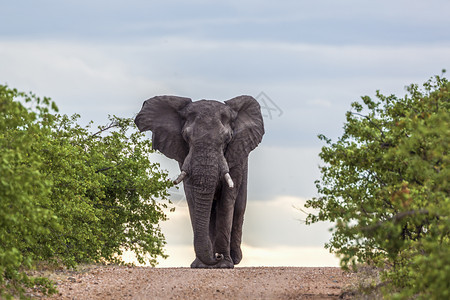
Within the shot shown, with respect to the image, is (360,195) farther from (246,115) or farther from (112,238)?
(112,238)

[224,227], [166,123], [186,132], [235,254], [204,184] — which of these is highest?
[166,123]


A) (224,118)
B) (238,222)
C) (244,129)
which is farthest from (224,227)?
(224,118)

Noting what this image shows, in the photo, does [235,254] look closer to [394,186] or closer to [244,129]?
[244,129]

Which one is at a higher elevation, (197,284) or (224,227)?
(224,227)

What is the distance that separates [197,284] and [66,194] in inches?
176

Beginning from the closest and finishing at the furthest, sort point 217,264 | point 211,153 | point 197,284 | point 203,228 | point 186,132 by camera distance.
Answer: point 197,284 < point 211,153 < point 203,228 < point 186,132 < point 217,264

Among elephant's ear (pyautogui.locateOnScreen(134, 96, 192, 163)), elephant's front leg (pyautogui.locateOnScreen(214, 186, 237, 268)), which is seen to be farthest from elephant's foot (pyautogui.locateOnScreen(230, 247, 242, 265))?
elephant's ear (pyautogui.locateOnScreen(134, 96, 192, 163))

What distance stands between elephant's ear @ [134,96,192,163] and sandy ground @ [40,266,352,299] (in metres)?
4.58

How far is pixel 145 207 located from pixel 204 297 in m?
11.5

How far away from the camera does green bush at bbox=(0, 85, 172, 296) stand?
547 inches

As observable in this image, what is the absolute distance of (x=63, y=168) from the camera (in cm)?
1981

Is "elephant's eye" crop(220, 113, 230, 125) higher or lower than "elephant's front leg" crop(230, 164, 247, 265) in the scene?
higher

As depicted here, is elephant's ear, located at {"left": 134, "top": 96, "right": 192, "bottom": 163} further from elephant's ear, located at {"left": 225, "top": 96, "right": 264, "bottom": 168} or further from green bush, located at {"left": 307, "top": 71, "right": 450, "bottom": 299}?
green bush, located at {"left": 307, "top": 71, "right": 450, "bottom": 299}

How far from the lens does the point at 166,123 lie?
25.9 m
